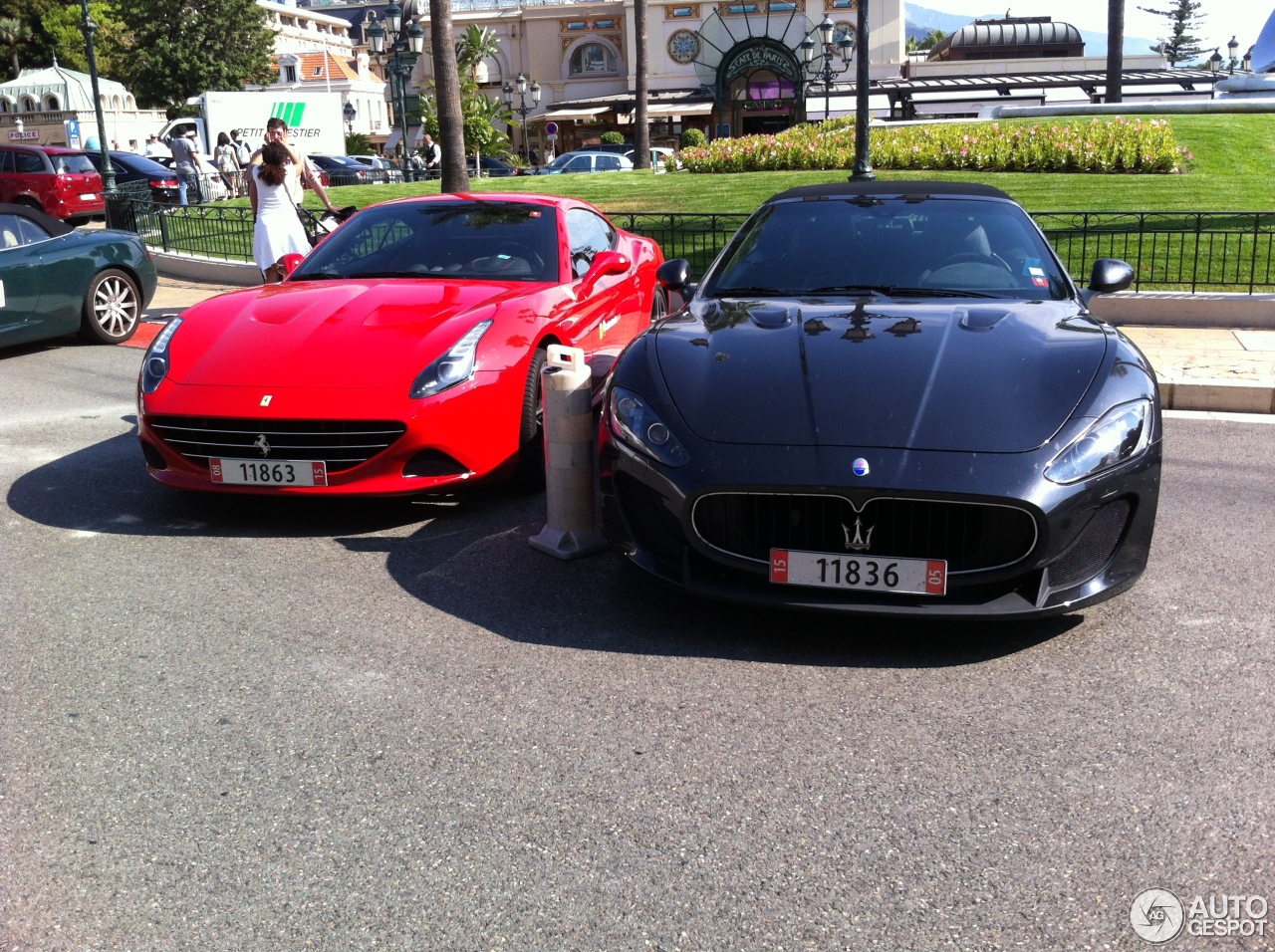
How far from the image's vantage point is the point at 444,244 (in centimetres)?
680

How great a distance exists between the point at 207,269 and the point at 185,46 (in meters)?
55.5

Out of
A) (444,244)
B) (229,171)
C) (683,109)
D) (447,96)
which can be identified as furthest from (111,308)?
(683,109)

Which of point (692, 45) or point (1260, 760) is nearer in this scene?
point (1260, 760)

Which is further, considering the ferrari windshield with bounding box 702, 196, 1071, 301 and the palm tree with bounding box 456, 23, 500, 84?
the palm tree with bounding box 456, 23, 500, 84

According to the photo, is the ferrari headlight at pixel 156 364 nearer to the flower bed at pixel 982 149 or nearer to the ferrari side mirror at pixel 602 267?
the ferrari side mirror at pixel 602 267

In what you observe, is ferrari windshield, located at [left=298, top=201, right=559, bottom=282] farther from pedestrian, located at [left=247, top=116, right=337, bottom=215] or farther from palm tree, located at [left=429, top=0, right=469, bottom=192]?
palm tree, located at [left=429, top=0, right=469, bottom=192]

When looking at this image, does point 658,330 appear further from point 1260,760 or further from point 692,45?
point 692,45

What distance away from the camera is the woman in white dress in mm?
10633

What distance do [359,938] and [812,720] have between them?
57.7 inches

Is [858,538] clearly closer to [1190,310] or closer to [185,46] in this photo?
[1190,310]

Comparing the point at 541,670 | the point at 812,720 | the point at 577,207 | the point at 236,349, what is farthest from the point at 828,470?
the point at 577,207

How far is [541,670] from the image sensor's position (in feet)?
12.8

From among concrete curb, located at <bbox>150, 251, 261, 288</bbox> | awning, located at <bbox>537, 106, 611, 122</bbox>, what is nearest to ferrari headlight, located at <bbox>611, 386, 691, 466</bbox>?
concrete curb, located at <bbox>150, 251, 261, 288</bbox>

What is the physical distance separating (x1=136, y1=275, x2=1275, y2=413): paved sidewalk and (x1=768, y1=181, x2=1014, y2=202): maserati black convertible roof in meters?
2.71
